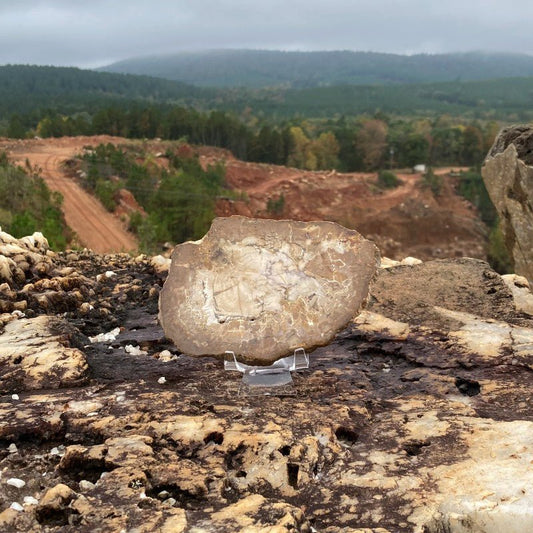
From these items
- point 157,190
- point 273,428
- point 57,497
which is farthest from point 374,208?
point 57,497

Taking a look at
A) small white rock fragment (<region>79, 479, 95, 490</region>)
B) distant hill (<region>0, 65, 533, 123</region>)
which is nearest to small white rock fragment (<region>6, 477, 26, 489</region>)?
small white rock fragment (<region>79, 479, 95, 490</region>)

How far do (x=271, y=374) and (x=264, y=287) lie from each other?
90cm

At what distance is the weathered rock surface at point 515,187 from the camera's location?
9.26 m

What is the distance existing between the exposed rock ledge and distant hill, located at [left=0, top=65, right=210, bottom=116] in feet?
301

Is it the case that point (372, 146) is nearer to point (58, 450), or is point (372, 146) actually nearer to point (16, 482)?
point (58, 450)

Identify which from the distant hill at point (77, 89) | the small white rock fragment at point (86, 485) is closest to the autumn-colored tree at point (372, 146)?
the distant hill at point (77, 89)

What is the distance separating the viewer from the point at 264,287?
21.0ft

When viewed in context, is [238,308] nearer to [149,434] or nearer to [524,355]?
[149,434]

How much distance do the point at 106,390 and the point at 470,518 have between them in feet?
11.7

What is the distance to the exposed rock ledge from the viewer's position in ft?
13.5

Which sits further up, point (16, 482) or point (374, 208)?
point (16, 482)

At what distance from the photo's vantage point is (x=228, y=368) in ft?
19.6

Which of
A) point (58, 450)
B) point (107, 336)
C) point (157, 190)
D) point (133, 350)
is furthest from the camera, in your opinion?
point (157, 190)

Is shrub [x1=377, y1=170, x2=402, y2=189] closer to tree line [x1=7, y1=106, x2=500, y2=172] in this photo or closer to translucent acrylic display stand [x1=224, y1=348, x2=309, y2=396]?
tree line [x1=7, y1=106, x2=500, y2=172]
